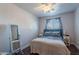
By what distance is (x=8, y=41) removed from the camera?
1890 millimetres

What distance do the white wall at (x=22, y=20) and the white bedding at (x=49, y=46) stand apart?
0.14m

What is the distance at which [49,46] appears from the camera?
74.1 inches

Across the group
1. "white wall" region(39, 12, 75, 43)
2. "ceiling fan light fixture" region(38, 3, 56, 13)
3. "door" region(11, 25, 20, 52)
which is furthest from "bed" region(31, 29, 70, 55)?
"ceiling fan light fixture" region(38, 3, 56, 13)

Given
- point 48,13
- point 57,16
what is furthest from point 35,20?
point 57,16

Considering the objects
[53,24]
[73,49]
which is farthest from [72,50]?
[53,24]

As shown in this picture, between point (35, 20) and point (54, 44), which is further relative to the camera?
point (35, 20)

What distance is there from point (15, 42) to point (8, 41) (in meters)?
0.12

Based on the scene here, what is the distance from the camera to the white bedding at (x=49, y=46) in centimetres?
184

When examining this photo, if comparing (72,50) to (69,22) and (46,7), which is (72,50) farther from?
(46,7)

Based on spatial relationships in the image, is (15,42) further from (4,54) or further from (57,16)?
(57,16)

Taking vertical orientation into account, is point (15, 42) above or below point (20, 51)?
above

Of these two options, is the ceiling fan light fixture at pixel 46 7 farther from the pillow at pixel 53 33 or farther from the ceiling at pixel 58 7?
the pillow at pixel 53 33

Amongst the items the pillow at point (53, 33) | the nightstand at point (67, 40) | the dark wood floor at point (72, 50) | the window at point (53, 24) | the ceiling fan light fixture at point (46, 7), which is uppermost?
the ceiling fan light fixture at point (46, 7)

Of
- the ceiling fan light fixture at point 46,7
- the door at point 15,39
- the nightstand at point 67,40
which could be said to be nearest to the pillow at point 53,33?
the nightstand at point 67,40
